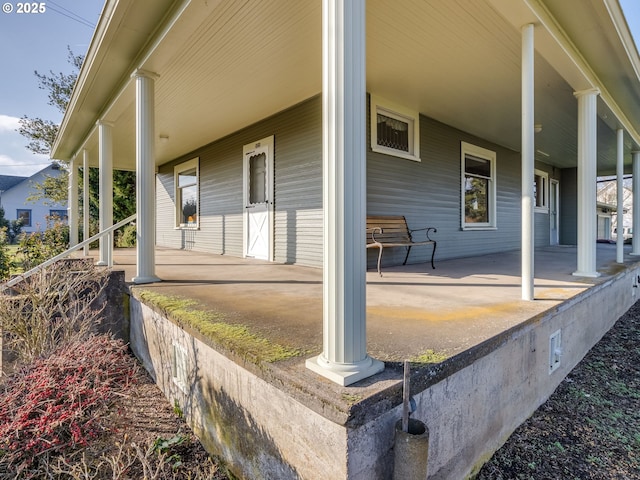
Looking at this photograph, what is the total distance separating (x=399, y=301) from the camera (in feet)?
8.96

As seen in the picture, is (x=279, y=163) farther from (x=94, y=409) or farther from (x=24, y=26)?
(x=24, y=26)

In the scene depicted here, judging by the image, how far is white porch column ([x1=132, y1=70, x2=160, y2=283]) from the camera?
353 cm

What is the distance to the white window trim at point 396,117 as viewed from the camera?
485 cm

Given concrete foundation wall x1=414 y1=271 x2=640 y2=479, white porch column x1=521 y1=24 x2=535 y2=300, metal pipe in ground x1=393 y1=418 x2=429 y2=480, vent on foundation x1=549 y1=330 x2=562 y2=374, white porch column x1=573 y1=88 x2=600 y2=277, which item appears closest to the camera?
metal pipe in ground x1=393 y1=418 x2=429 y2=480

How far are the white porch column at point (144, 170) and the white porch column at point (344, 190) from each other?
105 inches

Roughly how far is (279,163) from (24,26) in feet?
33.0

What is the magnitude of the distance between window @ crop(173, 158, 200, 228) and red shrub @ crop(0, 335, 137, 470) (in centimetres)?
638

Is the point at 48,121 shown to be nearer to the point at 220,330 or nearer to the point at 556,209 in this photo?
the point at 220,330

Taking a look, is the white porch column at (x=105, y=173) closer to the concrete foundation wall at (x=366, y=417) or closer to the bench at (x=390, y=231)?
the concrete foundation wall at (x=366, y=417)

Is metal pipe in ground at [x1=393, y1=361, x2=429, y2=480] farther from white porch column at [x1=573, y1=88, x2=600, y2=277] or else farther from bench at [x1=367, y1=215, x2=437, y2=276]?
white porch column at [x1=573, y1=88, x2=600, y2=277]

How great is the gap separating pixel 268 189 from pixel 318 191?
1.20m

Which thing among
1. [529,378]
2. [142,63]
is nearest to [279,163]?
[142,63]

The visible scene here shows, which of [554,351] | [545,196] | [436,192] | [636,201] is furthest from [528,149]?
[545,196]

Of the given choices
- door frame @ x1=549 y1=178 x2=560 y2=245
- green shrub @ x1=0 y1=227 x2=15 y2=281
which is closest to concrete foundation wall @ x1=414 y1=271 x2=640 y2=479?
green shrub @ x1=0 y1=227 x2=15 y2=281
